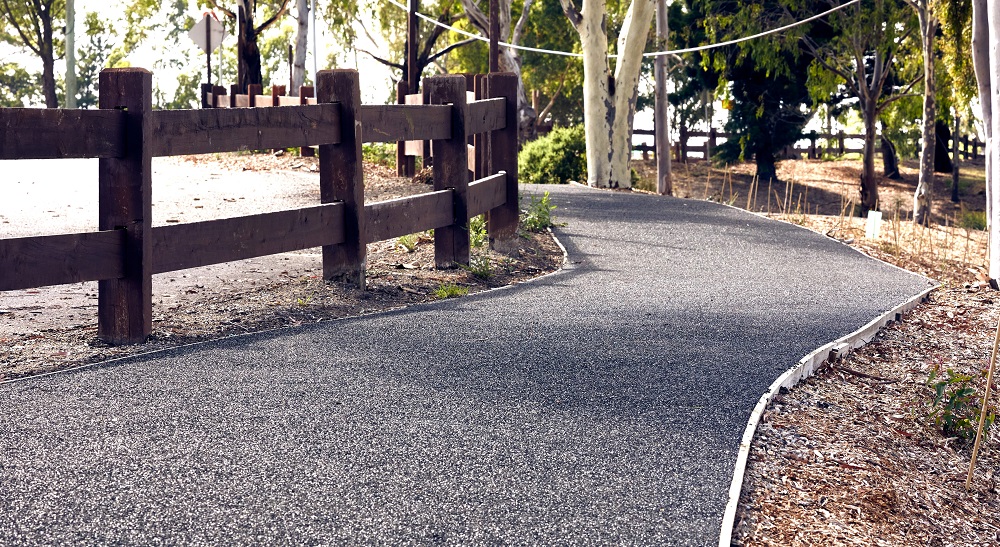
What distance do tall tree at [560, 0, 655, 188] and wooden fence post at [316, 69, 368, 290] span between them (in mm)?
12026

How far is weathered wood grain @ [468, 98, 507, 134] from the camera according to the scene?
341 inches

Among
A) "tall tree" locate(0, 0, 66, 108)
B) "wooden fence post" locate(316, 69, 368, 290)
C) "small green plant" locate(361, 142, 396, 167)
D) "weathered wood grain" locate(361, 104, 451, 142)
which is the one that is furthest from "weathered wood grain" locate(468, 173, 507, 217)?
"tall tree" locate(0, 0, 66, 108)

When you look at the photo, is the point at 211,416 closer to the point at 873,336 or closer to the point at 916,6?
the point at 873,336

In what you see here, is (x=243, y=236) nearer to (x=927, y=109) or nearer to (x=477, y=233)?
(x=477, y=233)

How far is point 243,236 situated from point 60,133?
134 centimetres

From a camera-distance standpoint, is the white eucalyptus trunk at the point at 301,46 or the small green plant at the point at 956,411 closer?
the small green plant at the point at 956,411

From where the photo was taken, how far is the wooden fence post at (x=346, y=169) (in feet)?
23.2

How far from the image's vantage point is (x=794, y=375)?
18.1ft

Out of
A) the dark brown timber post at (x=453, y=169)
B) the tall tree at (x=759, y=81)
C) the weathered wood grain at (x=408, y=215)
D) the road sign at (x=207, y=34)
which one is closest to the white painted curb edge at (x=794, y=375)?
the weathered wood grain at (x=408, y=215)

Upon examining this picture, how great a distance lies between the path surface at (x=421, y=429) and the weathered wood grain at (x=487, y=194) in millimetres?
1555

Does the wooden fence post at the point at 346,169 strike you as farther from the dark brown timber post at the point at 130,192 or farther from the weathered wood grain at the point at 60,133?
the weathered wood grain at the point at 60,133

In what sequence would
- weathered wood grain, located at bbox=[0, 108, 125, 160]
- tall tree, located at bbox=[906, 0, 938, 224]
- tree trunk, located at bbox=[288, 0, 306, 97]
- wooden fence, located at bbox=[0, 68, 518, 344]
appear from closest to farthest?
weathered wood grain, located at bbox=[0, 108, 125, 160] → wooden fence, located at bbox=[0, 68, 518, 344] → tall tree, located at bbox=[906, 0, 938, 224] → tree trunk, located at bbox=[288, 0, 306, 97]

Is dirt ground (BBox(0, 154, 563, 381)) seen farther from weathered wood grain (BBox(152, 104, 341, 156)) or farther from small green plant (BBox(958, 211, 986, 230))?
small green plant (BBox(958, 211, 986, 230))

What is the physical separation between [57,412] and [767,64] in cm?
2582
